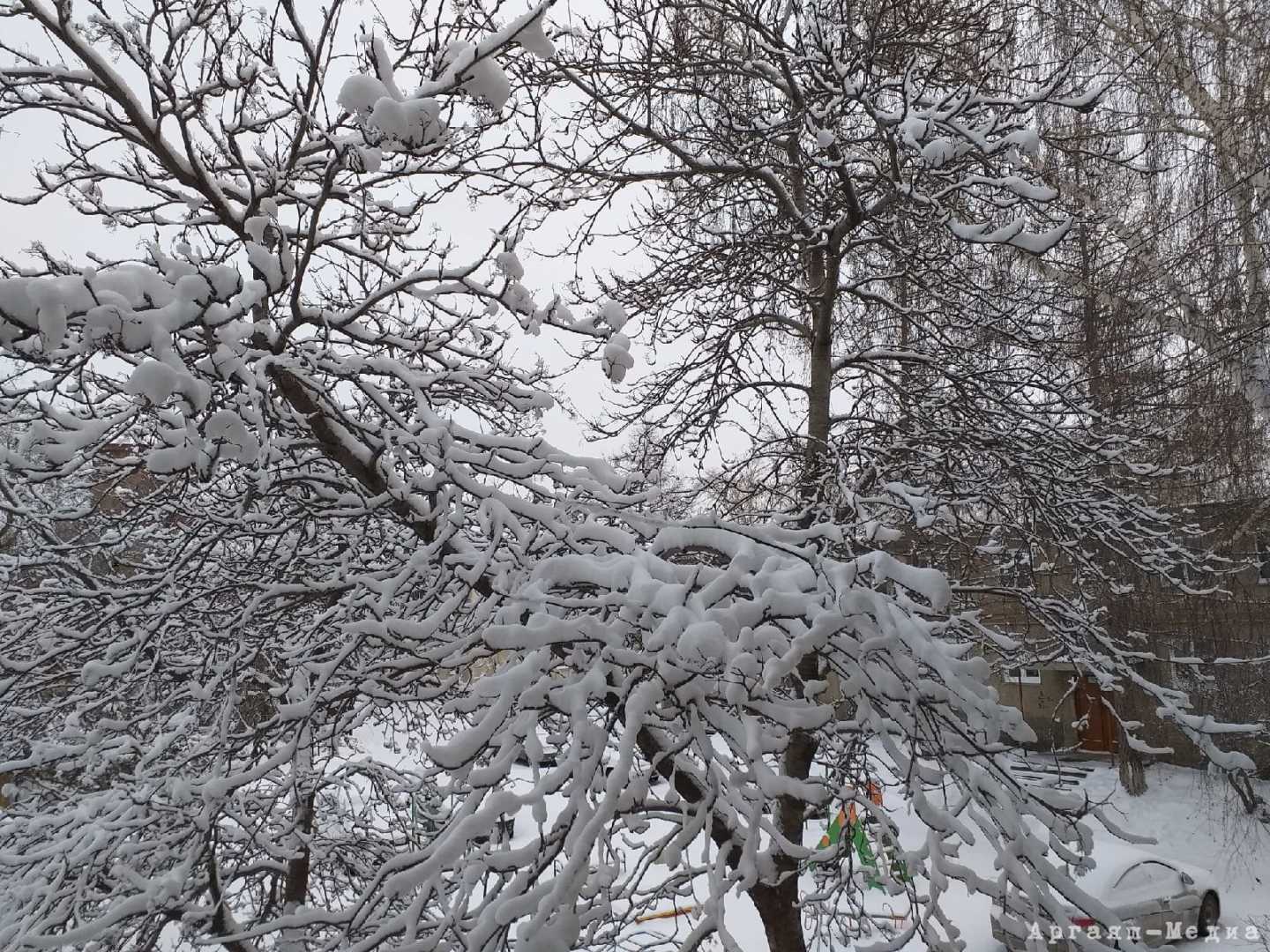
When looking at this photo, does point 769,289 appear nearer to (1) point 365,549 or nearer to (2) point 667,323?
(2) point 667,323

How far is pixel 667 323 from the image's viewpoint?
5.05 m

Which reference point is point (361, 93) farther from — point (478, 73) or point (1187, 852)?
point (1187, 852)

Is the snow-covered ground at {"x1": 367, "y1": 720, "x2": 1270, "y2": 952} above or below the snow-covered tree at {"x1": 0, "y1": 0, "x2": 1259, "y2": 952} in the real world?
below

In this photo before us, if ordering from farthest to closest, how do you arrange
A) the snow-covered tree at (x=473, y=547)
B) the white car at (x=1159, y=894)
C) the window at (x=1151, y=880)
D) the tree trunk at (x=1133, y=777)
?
1. the tree trunk at (x=1133, y=777)
2. the window at (x=1151, y=880)
3. the white car at (x=1159, y=894)
4. the snow-covered tree at (x=473, y=547)

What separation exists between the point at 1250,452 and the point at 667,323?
585cm

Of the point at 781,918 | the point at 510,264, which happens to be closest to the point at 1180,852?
the point at 781,918

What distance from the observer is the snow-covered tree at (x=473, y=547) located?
1607 mm

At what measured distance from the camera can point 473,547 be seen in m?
2.28

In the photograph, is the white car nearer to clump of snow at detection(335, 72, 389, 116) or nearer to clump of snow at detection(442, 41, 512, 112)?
clump of snow at detection(442, 41, 512, 112)

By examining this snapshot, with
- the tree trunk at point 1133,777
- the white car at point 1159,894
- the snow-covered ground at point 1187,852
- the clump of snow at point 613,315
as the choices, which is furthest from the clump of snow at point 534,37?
the tree trunk at point 1133,777

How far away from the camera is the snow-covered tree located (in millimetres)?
1607

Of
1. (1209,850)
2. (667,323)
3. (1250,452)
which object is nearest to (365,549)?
(667,323)

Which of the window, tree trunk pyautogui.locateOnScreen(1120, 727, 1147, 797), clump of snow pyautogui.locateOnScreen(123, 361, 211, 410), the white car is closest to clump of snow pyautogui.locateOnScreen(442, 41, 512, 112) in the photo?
clump of snow pyautogui.locateOnScreen(123, 361, 211, 410)

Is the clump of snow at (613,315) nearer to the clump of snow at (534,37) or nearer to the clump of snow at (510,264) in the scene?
the clump of snow at (510,264)
